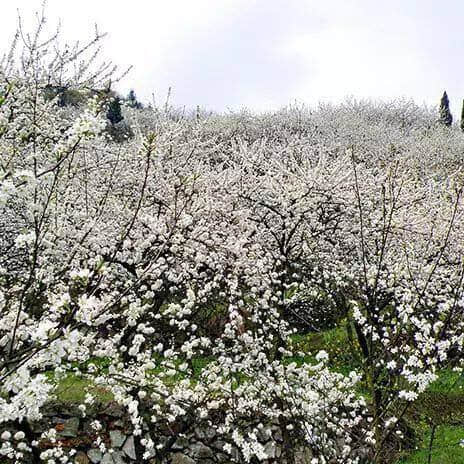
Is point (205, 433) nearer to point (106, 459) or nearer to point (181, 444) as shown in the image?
point (181, 444)

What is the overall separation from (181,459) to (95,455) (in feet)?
3.46

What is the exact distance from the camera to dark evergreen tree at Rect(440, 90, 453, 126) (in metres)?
45.7

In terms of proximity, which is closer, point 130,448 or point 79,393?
point 130,448

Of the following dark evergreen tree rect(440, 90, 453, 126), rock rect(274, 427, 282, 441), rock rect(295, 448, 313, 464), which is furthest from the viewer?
dark evergreen tree rect(440, 90, 453, 126)

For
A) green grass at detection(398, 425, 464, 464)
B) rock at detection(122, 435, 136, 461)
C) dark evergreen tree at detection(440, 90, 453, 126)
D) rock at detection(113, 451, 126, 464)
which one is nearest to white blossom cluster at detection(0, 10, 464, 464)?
rock at detection(122, 435, 136, 461)

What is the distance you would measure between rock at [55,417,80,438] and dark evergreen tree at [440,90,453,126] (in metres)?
43.9

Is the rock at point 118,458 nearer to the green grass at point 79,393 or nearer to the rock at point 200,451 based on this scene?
the green grass at point 79,393

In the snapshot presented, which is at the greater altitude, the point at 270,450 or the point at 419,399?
the point at 419,399

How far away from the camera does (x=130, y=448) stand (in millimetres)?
6840

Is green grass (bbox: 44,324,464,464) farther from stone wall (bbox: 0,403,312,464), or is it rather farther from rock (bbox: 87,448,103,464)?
rock (bbox: 87,448,103,464)

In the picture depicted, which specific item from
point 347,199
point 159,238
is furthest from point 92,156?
point 347,199

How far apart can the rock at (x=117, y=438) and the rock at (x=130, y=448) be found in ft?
0.20

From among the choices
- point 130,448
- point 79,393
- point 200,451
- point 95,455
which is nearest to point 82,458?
point 95,455

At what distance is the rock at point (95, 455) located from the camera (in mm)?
6695
